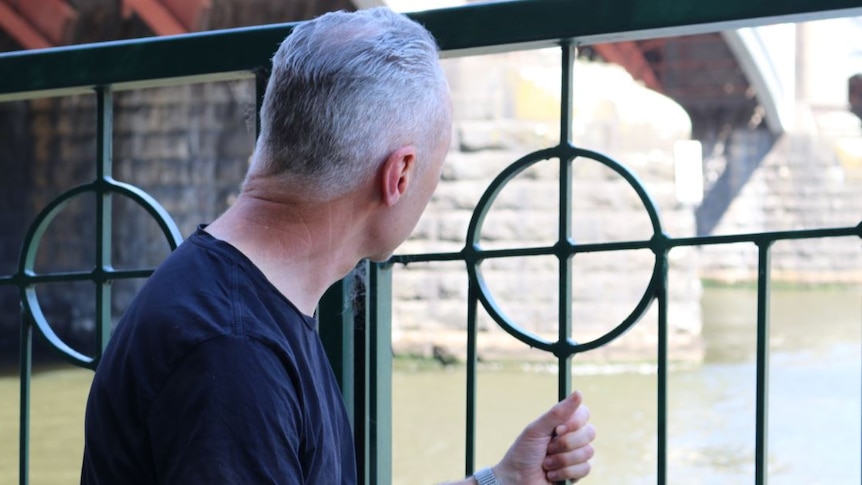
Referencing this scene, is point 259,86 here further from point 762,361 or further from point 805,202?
point 805,202

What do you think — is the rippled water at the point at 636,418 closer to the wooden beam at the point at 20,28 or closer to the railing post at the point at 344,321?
the wooden beam at the point at 20,28

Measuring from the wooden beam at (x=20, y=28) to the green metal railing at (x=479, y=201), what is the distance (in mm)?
9015

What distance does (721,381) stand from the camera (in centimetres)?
932

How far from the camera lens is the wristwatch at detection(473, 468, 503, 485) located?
105 cm

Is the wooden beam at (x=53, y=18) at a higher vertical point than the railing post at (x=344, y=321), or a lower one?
higher

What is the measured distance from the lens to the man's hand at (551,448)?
1.04m

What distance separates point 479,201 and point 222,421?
0.57m

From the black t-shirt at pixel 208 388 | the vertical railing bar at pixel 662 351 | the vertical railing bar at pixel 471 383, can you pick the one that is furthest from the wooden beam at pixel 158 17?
the black t-shirt at pixel 208 388

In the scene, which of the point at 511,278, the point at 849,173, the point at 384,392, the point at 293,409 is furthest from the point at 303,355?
the point at 849,173

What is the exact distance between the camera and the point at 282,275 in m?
0.87

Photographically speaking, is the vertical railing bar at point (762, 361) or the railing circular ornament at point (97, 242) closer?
the vertical railing bar at point (762, 361)

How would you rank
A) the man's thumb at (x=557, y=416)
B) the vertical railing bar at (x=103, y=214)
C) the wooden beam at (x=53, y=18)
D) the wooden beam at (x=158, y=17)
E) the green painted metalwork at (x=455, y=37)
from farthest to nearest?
the wooden beam at (x=53, y=18)
the wooden beam at (x=158, y=17)
the vertical railing bar at (x=103, y=214)
the green painted metalwork at (x=455, y=37)
the man's thumb at (x=557, y=416)

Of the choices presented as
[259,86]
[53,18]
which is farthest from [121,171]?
[259,86]

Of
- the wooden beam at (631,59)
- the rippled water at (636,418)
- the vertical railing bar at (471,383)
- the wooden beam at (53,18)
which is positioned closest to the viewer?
the vertical railing bar at (471,383)
